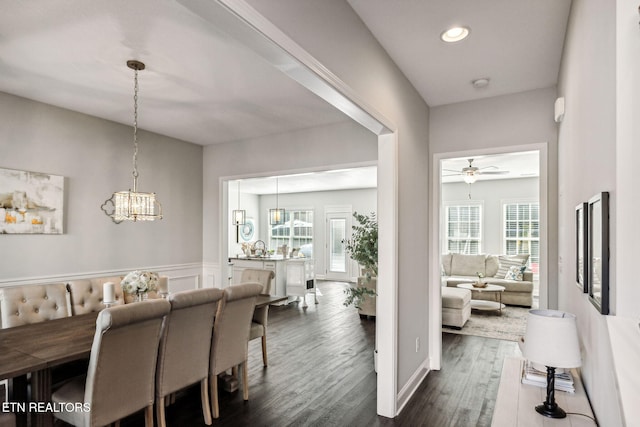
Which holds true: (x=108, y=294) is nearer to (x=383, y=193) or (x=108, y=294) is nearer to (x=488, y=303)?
(x=383, y=193)

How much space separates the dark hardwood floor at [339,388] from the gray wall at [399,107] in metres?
0.31

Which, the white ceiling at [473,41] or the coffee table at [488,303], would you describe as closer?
the white ceiling at [473,41]

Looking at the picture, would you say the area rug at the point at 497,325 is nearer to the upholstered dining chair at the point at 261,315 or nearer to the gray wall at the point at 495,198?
the gray wall at the point at 495,198

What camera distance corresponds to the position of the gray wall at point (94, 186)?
11.9 feet

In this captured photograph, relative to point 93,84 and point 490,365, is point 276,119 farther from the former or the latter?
point 490,365

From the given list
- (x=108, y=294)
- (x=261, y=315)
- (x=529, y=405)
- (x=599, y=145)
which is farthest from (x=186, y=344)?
(x=599, y=145)

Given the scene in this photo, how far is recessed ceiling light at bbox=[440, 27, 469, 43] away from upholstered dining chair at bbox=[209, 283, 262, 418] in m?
2.33

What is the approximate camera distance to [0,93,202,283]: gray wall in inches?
143

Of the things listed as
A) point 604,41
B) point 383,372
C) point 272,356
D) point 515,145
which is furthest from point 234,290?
point 515,145

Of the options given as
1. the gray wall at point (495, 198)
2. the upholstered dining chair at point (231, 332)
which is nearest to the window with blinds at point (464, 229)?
the gray wall at point (495, 198)

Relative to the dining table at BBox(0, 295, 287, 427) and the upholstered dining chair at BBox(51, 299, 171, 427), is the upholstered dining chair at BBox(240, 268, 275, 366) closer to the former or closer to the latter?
the upholstered dining chair at BBox(51, 299, 171, 427)

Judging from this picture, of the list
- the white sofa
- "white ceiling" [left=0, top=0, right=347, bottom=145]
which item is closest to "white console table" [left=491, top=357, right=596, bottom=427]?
"white ceiling" [left=0, top=0, right=347, bottom=145]

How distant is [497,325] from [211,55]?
17.3ft

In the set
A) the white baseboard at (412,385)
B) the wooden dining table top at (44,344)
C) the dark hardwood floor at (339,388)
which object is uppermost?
the wooden dining table top at (44,344)
